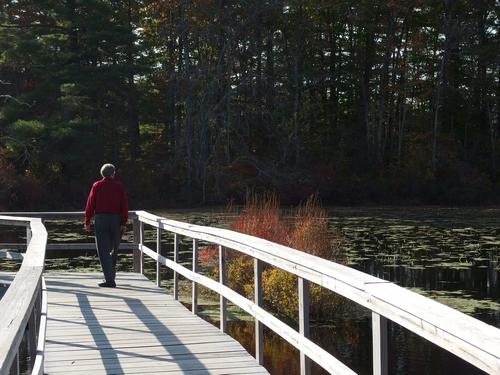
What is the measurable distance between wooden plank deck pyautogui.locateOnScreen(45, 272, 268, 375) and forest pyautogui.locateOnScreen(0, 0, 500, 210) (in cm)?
2664

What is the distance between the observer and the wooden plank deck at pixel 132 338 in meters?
5.79

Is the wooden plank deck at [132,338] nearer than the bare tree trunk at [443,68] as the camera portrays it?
Yes

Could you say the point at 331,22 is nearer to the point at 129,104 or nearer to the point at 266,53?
the point at 266,53

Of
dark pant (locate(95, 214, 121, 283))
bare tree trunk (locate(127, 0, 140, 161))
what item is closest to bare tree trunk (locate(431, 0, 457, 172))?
bare tree trunk (locate(127, 0, 140, 161))

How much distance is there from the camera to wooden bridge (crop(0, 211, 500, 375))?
9.52 ft

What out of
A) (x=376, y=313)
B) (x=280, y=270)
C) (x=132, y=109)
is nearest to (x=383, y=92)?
(x=132, y=109)

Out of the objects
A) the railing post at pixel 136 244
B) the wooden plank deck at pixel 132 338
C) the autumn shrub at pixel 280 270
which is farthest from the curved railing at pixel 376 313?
the autumn shrub at pixel 280 270

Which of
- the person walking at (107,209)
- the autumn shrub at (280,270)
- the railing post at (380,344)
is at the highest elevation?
the person walking at (107,209)

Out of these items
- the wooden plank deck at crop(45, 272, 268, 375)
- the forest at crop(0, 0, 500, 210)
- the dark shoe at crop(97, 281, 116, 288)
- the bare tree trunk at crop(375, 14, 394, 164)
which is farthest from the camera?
the bare tree trunk at crop(375, 14, 394, 164)

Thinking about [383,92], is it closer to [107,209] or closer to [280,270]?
[280,270]

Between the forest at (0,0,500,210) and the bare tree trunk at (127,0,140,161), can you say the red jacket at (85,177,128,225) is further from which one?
the bare tree trunk at (127,0,140,161)

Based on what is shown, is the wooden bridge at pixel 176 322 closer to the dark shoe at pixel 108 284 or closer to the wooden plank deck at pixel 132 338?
the wooden plank deck at pixel 132 338

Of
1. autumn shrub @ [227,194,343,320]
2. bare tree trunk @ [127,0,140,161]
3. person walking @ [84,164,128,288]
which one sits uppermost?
bare tree trunk @ [127,0,140,161]

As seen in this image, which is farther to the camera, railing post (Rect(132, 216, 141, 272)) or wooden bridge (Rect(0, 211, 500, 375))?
railing post (Rect(132, 216, 141, 272))
